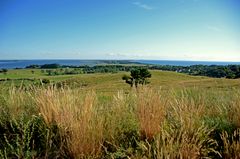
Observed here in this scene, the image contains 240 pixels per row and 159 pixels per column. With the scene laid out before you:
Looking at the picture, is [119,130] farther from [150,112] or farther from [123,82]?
[123,82]

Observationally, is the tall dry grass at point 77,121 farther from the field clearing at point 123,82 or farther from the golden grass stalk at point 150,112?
the field clearing at point 123,82

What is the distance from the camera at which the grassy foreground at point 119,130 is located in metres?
3.85

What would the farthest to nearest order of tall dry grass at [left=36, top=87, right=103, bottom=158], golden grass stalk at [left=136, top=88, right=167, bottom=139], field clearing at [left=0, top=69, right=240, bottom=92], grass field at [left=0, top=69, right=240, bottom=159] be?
field clearing at [left=0, top=69, right=240, bottom=92]
golden grass stalk at [left=136, top=88, right=167, bottom=139]
tall dry grass at [left=36, top=87, right=103, bottom=158]
grass field at [left=0, top=69, right=240, bottom=159]

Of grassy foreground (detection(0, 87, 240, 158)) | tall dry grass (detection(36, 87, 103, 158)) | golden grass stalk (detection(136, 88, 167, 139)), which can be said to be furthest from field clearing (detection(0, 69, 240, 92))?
tall dry grass (detection(36, 87, 103, 158))

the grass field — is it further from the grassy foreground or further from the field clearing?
the field clearing

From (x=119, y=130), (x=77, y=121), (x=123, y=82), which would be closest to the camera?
(x=77, y=121)

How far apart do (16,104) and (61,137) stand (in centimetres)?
207

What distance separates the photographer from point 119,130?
4.50 m

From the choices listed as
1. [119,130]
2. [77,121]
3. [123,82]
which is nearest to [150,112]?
[119,130]

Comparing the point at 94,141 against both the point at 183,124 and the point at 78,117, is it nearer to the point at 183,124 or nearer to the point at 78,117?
the point at 78,117

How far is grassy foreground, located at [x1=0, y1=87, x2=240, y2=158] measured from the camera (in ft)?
12.6

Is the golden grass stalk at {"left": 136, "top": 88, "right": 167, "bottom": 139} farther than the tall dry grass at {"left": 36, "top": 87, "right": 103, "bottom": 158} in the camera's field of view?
Yes

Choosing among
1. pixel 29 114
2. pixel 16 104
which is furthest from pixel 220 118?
pixel 16 104

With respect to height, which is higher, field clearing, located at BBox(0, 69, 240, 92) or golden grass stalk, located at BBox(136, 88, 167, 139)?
golden grass stalk, located at BBox(136, 88, 167, 139)
